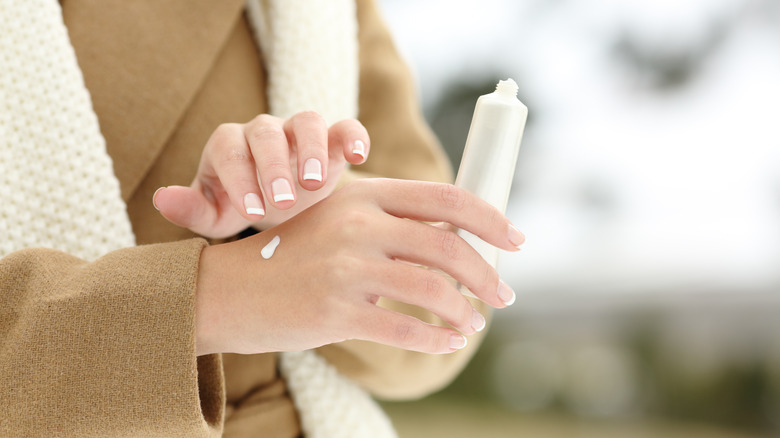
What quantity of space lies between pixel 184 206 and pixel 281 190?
10cm

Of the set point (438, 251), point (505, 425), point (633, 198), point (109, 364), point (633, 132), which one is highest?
point (633, 132)

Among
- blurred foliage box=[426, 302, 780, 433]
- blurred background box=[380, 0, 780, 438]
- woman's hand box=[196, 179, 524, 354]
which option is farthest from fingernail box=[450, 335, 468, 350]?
blurred foliage box=[426, 302, 780, 433]

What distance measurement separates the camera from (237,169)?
0.37 metres

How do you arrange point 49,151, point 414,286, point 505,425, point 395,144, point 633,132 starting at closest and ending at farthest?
point 414,286 → point 49,151 → point 395,144 → point 633,132 → point 505,425

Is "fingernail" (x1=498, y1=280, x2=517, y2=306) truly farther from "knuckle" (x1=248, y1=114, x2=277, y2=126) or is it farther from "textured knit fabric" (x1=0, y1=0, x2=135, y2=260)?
"textured knit fabric" (x1=0, y1=0, x2=135, y2=260)

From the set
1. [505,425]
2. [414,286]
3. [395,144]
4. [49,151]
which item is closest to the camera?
[414,286]

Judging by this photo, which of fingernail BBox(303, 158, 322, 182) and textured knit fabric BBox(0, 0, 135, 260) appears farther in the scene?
textured knit fabric BBox(0, 0, 135, 260)

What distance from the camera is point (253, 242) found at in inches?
14.9

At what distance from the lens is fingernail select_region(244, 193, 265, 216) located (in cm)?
35

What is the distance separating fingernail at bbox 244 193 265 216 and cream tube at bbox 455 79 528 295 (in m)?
0.10

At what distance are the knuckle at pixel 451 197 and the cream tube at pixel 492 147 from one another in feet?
0.06

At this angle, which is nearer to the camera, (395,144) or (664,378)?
(395,144)

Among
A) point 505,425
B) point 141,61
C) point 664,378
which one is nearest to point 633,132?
point 664,378

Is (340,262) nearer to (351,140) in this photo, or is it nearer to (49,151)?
(351,140)
